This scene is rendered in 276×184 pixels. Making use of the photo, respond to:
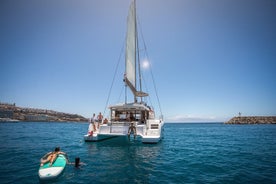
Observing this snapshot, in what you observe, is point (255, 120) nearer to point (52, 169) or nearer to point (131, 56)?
point (131, 56)

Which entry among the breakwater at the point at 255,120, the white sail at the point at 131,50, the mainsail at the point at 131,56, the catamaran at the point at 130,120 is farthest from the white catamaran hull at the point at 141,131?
the breakwater at the point at 255,120

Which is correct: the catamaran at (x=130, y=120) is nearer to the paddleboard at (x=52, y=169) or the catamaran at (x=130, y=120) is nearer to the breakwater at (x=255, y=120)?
the paddleboard at (x=52, y=169)

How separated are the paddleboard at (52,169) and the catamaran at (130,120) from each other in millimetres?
7401

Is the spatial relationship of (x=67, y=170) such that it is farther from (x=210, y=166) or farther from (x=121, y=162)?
(x=210, y=166)

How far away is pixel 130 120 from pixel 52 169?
35.0ft

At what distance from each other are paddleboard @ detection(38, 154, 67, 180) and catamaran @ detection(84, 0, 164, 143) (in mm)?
7401

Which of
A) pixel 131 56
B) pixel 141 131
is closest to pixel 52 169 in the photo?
pixel 141 131

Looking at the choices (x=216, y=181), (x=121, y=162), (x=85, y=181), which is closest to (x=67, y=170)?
(x=85, y=181)

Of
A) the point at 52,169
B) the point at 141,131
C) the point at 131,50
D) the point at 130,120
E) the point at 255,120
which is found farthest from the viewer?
the point at 255,120

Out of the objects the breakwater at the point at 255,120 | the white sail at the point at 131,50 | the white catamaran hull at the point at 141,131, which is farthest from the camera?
the breakwater at the point at 255,120

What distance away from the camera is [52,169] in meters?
6.87

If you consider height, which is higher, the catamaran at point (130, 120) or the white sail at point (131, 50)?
the white sail at point (131, 50)

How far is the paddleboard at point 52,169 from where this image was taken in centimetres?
649

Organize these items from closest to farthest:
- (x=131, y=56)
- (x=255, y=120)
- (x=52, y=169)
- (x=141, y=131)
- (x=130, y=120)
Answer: (x=52, y=169) < (x=141, y=131) < (x=130, y=120) < (x=131, y=56) < (x=255, y=120)
